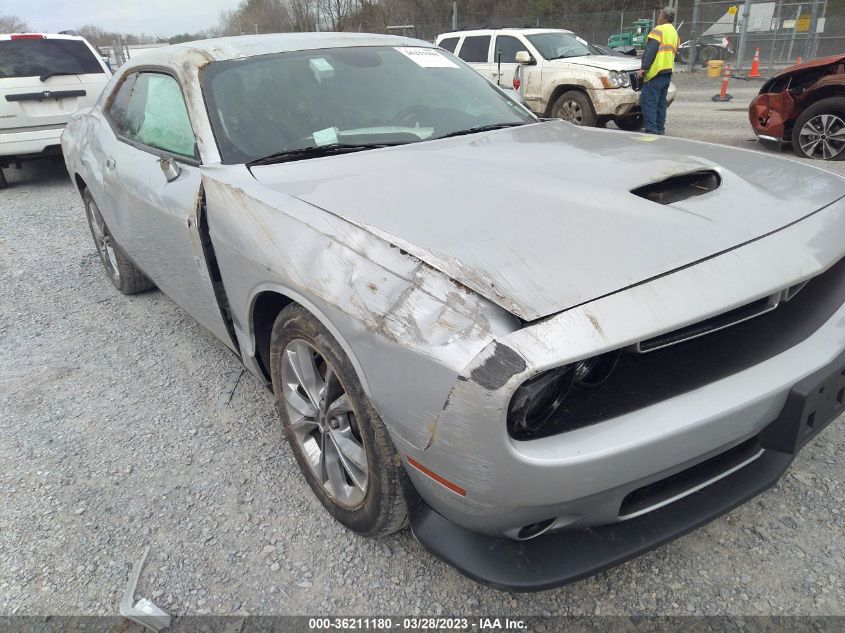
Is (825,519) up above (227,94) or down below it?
below

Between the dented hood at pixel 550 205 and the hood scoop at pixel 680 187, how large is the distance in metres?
0.03

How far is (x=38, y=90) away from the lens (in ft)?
23.8

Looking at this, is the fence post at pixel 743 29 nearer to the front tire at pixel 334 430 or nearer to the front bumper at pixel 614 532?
the front bumper at pixel 614 532

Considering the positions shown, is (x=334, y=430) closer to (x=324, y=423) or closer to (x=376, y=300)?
(x=324, y=423)

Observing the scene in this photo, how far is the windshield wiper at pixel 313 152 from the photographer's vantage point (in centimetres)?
240

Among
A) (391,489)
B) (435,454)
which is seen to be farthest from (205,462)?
(435,454)

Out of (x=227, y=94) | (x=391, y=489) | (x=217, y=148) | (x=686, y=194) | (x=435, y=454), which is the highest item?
(x=227, y=94)

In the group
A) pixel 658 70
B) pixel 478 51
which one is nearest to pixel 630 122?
pixel 658 70

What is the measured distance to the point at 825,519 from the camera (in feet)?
6.81

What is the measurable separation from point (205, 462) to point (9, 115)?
6.75 meters

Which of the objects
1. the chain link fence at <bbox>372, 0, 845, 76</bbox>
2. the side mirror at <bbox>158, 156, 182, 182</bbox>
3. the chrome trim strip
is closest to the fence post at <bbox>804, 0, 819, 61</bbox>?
the chain link fence at <bbox>372, 0, 845, 76</bbox>

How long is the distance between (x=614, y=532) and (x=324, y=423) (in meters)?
0.98

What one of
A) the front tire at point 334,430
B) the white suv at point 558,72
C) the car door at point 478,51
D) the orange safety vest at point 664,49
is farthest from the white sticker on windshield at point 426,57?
the car door at point 478,51

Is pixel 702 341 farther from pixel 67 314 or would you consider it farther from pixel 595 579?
pixel 67 314
